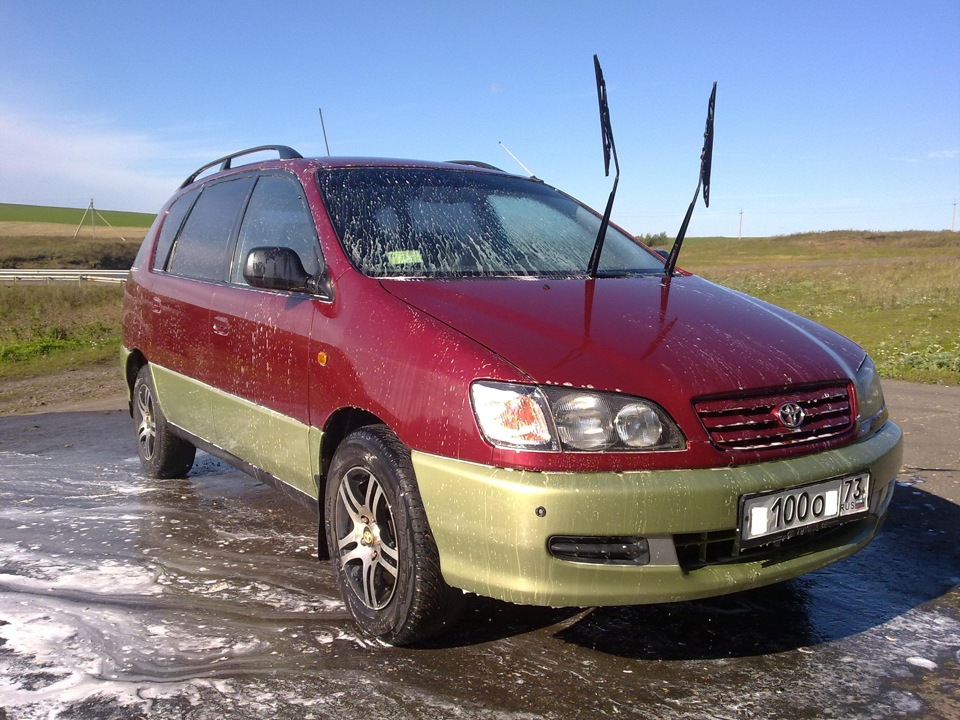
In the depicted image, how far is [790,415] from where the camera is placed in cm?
279

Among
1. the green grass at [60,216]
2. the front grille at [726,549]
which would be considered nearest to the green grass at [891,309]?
the front grille at [726,549]

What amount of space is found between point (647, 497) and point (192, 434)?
3.02 metres

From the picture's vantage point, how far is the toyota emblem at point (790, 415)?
2770 millimetres

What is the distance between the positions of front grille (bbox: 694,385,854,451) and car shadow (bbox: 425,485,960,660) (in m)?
0.77

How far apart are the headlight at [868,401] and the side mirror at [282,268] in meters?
2.03

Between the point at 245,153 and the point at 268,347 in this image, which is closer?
the point at 268,347

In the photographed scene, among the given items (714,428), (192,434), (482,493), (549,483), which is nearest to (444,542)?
(482,493)

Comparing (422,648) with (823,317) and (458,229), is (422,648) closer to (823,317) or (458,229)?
(458,229)

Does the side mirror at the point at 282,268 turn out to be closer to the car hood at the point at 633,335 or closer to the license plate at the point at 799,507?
the car hood at the point at 633,335

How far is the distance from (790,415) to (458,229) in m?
1.62

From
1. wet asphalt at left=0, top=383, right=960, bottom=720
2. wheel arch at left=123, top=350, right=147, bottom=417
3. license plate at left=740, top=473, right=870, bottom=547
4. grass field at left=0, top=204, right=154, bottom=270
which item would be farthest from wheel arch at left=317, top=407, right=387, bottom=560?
grass field at left=0, top=204, right=154, bottom=270

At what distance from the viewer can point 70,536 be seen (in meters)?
4.43

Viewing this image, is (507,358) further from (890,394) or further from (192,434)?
(890,394)

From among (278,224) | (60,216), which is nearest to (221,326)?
(278,224)
